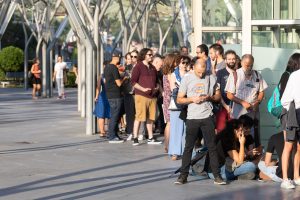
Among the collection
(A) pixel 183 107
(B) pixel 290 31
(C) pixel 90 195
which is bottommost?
(C) pixel 90 195

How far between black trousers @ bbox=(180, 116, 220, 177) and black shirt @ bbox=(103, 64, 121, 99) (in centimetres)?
602

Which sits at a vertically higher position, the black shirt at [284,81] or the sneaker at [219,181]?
the black shirt at [284,81]

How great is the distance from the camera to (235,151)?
12461 mm

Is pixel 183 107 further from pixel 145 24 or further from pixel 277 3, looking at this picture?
Result: pixel 145 24

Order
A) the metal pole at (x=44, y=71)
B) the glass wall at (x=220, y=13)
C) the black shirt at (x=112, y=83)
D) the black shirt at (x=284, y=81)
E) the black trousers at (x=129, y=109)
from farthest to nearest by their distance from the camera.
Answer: the metal pole at (x=44, y=71)
the black trousers at (x=129, y=109)
the black shirt at (x=112, y=83)
the glass wall at (x=220, y=13)
the black shirt at (x=284, y=81)

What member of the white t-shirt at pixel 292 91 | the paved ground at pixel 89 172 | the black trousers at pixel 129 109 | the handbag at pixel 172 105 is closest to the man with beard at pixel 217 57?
the handbag at pixel 172 105

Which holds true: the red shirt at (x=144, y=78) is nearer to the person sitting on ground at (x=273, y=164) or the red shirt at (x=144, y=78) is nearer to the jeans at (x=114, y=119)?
the jeans at (x=114, y=119)

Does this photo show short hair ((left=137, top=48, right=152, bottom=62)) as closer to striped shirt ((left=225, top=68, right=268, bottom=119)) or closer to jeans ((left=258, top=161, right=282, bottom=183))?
striped shirt ((left=225, top=68, right=268, bottom=119))

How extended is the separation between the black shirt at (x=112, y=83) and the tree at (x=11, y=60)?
3840cm

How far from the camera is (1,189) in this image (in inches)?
460

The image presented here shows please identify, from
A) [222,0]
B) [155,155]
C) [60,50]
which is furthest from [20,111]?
[60,50]

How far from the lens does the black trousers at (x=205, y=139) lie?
1206 centimetres

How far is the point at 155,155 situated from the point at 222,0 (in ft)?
13.9

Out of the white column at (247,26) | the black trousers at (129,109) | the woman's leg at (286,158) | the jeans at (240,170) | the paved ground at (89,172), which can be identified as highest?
the white column at (247,26)
